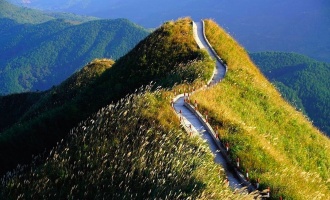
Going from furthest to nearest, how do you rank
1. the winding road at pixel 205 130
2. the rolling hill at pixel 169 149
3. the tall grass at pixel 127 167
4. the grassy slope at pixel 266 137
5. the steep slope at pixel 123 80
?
the steep slope at pixel 123 80 < the winding road at pixel 205 130 < the grassy slope at pixel 266 137 < the rolling hill at pixel 169 149 < the tall grass at pixel 127 167

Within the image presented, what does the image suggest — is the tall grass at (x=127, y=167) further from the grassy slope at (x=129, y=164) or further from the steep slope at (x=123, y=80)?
the steep slope at (x=123, y=80)

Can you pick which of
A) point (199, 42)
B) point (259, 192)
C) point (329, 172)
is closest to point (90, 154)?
point (259, 192)

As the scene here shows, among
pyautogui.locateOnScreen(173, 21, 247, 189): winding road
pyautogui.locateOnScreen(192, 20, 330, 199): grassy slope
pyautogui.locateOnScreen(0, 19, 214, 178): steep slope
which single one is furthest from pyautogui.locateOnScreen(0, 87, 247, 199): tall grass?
pyautogui.locateOnScreen(0, 19, 214, 178): steep slope

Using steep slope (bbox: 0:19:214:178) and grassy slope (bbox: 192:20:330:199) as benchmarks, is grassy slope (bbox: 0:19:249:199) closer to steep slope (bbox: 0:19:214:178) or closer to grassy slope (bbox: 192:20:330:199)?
grassy slope (bbox: 192:20:330:199)

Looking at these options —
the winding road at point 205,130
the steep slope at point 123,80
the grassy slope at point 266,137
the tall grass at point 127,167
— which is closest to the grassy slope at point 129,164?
the tall grass at point 127,167

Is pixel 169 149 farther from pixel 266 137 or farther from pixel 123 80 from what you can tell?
pixel 123 80

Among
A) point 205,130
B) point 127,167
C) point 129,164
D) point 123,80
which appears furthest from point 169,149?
point 123,80

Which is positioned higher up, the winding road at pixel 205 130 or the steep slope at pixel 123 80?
the steep slope at pixel 123 80
